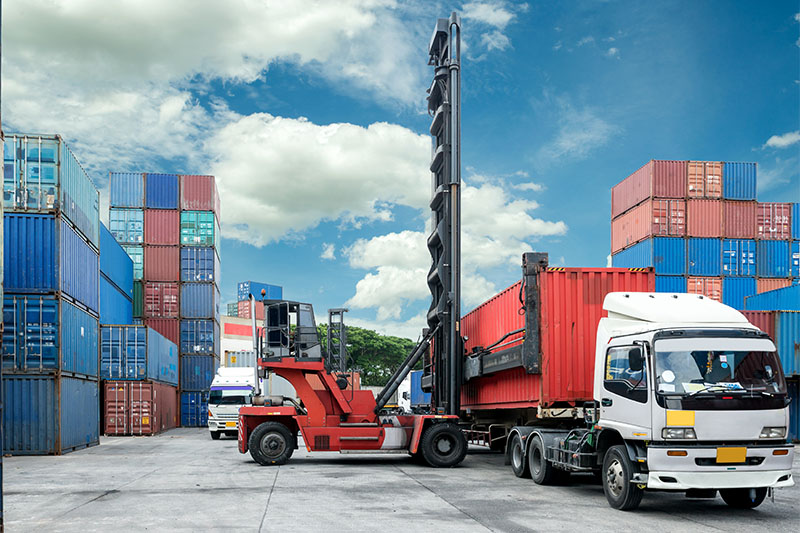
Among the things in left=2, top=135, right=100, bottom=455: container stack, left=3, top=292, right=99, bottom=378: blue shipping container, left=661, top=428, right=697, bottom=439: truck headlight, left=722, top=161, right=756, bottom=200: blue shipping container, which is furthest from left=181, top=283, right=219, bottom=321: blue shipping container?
left=661, top=428, right=697, bottom=439: truck headlight

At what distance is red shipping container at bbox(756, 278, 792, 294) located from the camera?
36.7 meters

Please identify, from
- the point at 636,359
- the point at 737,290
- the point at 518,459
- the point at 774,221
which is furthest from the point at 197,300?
the point at 636,359

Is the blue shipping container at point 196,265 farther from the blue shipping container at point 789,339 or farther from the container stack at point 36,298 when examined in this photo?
the blue shipping container at point 789,339

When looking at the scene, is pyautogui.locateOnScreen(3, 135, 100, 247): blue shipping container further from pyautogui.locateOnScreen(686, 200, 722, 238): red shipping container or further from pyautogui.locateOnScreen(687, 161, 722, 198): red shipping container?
pyautogui.locateOnScreen(687, 161, 722, 198): red shipping container

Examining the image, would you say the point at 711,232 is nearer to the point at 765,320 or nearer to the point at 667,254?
the point at 667,254

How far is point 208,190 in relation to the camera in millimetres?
46469

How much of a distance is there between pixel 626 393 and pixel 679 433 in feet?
3.08

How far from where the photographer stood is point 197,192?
46.3 m

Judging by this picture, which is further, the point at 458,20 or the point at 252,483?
the point at 458,20

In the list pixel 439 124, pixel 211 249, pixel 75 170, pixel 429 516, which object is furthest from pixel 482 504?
pixel 211 249

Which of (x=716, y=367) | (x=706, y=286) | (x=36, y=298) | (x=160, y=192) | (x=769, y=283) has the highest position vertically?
(x=160, y=192)

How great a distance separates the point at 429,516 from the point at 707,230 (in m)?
30.8

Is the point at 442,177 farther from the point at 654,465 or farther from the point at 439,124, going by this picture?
the point at 654,465

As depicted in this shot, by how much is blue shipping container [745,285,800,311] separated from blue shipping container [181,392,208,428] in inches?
1185
